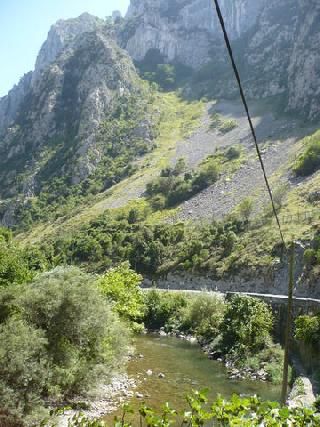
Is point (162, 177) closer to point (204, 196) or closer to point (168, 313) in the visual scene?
point (204, 196)

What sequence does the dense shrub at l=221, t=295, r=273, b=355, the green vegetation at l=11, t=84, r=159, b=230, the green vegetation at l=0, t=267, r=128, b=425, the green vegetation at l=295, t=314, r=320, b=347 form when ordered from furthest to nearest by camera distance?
the green vegetation at l=11, t=84, r=159, b=230
the dense shrub at l=221, t=295, r=273, b=355
the green vegetation at l=295, t=314, r=320, b=347
the green vegetation at l=0, t=267, r=128, b=425

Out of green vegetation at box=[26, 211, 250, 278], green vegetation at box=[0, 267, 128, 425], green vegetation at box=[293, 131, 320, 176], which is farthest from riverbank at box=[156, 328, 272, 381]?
green vegetation at box=[293, 131, 320, 176]

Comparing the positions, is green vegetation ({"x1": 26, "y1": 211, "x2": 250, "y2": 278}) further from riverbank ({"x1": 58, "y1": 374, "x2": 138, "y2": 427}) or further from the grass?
riverbank ({"x1": 58, "y1": 374, "x2": 138, "y2": 427})

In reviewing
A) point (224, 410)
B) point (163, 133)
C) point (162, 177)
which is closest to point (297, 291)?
point (224, 410)

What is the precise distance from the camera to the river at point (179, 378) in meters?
27.9

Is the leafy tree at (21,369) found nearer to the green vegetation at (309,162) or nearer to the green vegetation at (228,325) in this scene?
the green vegetation at (228,325)

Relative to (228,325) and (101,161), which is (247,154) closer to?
(101,161)

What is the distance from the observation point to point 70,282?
26734 mm

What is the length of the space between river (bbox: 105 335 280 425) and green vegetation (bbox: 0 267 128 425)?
3006 mm

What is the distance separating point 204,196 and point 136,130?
7254 centimetres

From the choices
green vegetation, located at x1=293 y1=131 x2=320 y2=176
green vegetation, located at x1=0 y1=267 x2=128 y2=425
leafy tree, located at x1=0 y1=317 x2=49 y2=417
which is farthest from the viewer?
green vegetation, located at x1=293 y1=131 x2=320 y2=176

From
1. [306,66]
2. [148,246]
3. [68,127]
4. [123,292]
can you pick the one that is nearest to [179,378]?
[123,292]

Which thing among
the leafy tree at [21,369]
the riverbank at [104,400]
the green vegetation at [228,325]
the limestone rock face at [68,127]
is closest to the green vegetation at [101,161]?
the limestone rock face at [68,127]

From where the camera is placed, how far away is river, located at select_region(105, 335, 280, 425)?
91.5 ft
